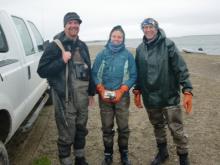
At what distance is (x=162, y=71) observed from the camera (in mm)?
4344

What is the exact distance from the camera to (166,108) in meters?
4.45

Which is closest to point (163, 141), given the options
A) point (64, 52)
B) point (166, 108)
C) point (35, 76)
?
point (166, 108)

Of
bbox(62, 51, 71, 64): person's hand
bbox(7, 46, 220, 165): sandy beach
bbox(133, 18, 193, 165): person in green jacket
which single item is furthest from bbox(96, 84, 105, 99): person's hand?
bbox(7, 46, 220, 165): sandy beach

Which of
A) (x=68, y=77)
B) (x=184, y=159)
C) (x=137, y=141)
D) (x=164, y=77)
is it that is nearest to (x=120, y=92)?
(x=164, y=77)

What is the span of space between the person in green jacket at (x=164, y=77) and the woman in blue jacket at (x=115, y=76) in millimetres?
200

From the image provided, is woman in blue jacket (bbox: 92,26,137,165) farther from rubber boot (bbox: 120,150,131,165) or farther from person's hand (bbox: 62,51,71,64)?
person's hand (bbox: 62,51,71,64)

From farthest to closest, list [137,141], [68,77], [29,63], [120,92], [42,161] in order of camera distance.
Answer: [137,141] → [29,63] → [42,161] → [120,92] → [68,77]

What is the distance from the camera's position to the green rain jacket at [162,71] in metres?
4.31

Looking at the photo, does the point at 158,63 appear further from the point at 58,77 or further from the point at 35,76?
the point at 35,76

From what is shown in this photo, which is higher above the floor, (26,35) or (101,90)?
(26,35)

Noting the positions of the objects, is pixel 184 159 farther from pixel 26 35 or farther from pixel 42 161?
pixel 26 35

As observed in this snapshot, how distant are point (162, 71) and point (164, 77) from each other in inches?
3.2

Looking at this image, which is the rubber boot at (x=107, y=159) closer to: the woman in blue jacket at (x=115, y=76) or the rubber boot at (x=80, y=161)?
the rubber boot at (x=80, y=161)

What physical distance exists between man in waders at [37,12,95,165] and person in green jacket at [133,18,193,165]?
78cm
